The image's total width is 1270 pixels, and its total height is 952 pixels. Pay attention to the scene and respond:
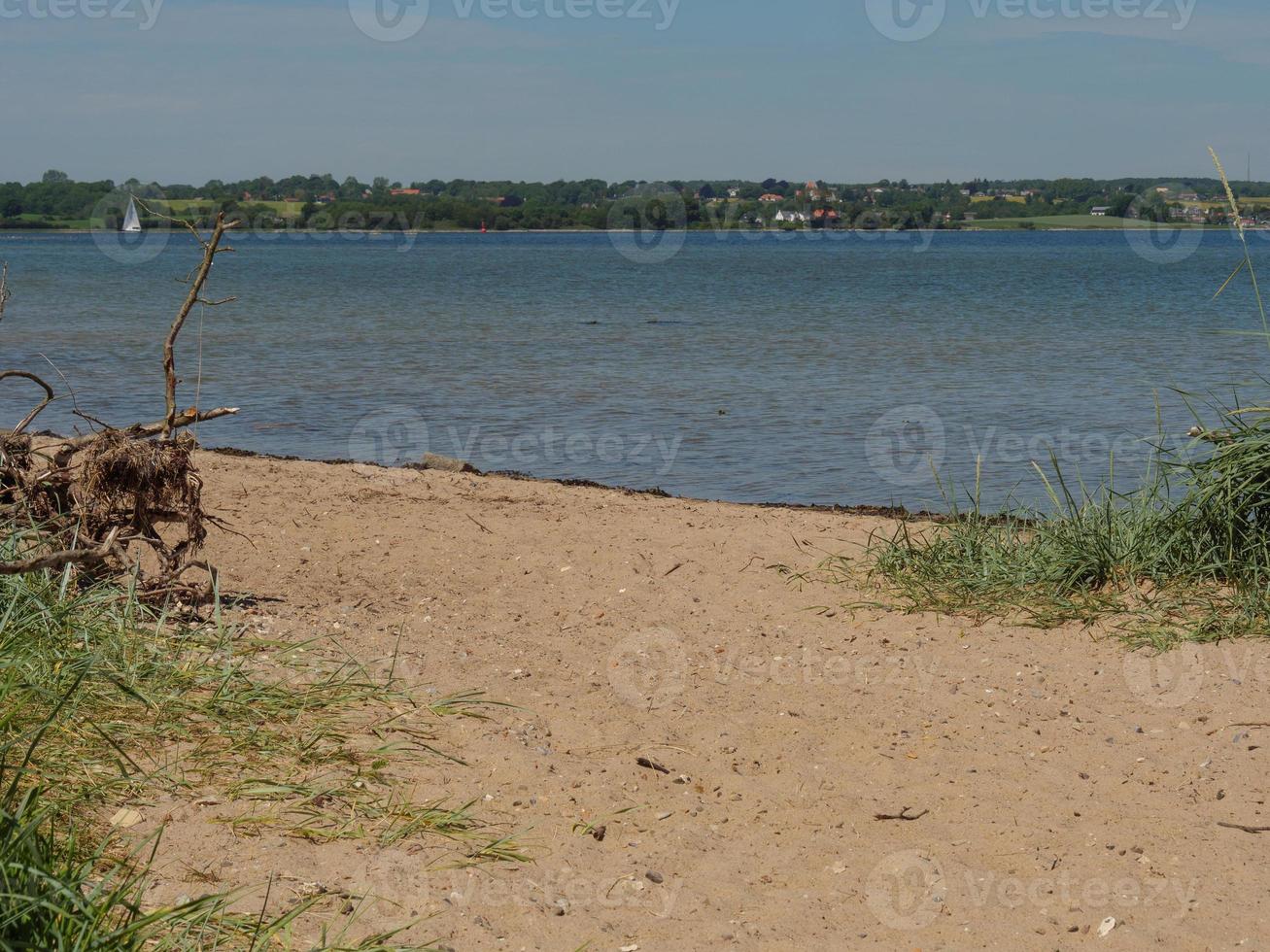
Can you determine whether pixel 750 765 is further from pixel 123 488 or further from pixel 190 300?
pixel 190 300

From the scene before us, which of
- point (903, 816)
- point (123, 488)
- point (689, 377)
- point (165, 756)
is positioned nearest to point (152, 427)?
point (123, 488)

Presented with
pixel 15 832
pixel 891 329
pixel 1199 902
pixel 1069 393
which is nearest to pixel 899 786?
pixel 1199 902

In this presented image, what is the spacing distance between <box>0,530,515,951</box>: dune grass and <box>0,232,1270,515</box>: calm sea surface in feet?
4.09

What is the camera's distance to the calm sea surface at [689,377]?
1237cm

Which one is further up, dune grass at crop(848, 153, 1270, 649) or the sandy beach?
dune grass at crop(848, 153, 1270, 649)

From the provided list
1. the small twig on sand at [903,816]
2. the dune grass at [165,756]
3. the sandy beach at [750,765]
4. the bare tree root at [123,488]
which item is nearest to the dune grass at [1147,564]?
the sandy beach at [750,765]

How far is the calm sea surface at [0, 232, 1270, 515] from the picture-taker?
12.4 meters

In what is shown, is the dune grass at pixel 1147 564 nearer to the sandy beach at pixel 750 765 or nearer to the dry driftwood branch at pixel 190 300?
the sandy beach at pixel 750 765

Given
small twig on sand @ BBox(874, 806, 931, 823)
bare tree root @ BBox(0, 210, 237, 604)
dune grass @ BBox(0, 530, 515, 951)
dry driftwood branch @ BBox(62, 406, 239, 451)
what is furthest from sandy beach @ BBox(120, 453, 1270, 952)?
dry driftwood branch @ BBox(62, 406, 239, 451)

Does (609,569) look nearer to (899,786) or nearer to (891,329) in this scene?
(899,786)

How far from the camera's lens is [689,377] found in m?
19.5

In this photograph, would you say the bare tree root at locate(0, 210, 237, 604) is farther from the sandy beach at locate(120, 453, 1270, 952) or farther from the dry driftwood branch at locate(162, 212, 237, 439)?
the sandy beach at locate(120, 453, 1270, 952)

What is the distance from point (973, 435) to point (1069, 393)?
430 cm

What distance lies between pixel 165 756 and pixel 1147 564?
4.51 metres
